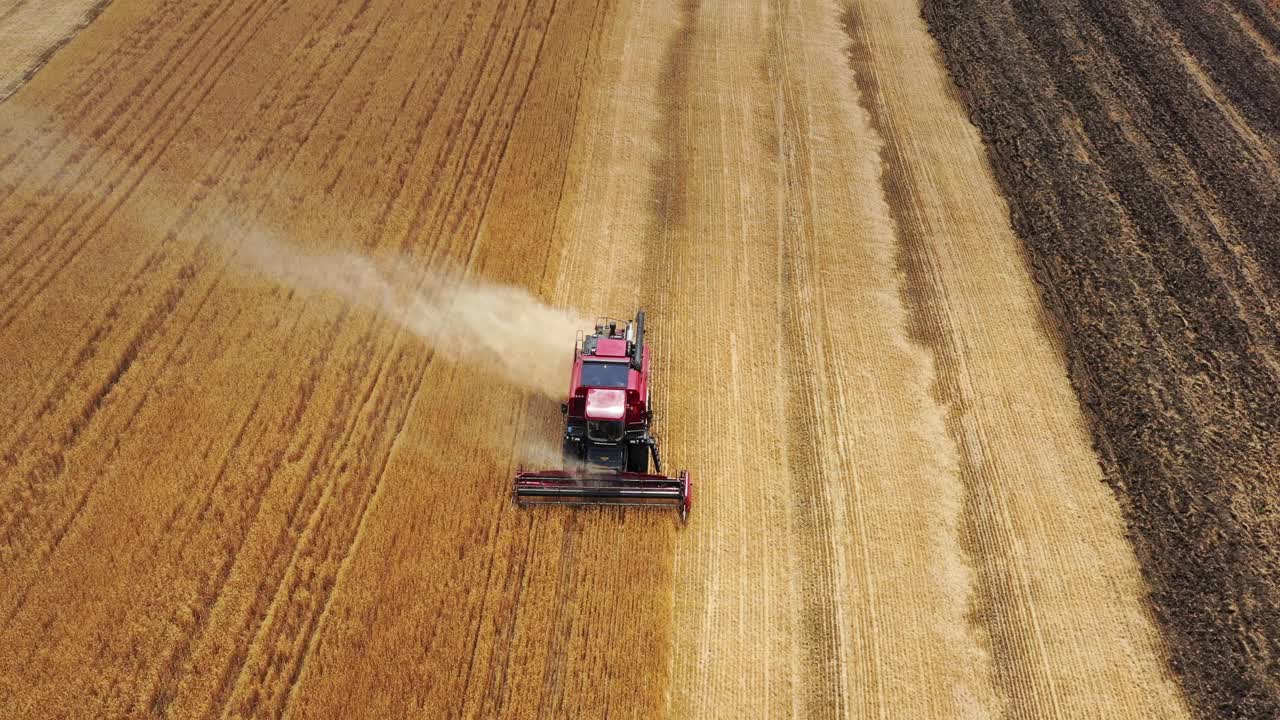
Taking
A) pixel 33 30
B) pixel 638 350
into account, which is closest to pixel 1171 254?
pixel 638 350

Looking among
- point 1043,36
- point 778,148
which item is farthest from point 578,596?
point 1043,36

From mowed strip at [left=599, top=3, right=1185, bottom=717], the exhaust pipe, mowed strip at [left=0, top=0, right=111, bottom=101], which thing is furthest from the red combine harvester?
mowed strip at [left=0, top=0, right=111, bottom=101]

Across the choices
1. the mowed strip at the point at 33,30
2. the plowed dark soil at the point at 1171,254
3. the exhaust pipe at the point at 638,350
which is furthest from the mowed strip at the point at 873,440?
the mowed strip at the point at 33,30

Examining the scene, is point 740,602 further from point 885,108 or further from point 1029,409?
point 885,108

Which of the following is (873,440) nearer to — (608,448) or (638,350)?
(638,350)

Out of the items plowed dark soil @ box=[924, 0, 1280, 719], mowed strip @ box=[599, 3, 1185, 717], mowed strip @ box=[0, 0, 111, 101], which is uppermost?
plowed dark soil @ box=[924, 0, 1280, 719]

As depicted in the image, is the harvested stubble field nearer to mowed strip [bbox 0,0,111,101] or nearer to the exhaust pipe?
mowed strip [bbox 0,0,111,101]
